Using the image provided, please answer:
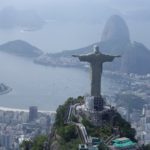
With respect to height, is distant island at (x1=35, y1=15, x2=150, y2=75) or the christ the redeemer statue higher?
distant island at (x1=35, y1=15, x2=150, y2=75)

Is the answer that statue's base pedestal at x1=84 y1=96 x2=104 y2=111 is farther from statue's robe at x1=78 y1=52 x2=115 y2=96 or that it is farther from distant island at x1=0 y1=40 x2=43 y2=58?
distant island at x1=0 y1=40 x2=43 y2=58

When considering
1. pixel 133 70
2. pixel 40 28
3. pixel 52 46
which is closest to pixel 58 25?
pixel 40 28

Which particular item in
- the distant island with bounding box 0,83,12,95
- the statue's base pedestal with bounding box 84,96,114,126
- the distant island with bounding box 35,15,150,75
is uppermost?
the distant island with bounding box 35,15,150,75

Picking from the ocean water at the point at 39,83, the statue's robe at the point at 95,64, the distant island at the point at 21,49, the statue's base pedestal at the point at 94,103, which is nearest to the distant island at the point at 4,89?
the ocean water at the point at 39,83

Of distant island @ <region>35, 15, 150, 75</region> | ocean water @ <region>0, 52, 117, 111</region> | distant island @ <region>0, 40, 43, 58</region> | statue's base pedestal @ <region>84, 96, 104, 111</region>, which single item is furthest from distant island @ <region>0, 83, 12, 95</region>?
statue's base pedestal @ <region>84, 96, 104, 111</region>

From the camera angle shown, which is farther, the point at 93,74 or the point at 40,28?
the point at 40,28

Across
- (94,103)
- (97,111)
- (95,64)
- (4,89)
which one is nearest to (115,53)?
(4,89)

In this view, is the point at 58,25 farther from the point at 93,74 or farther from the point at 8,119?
the point at 93,74

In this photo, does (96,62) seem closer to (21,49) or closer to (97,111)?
(97,111)

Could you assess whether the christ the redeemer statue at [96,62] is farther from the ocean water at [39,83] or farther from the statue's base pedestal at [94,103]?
the ocean water at [39,83]
